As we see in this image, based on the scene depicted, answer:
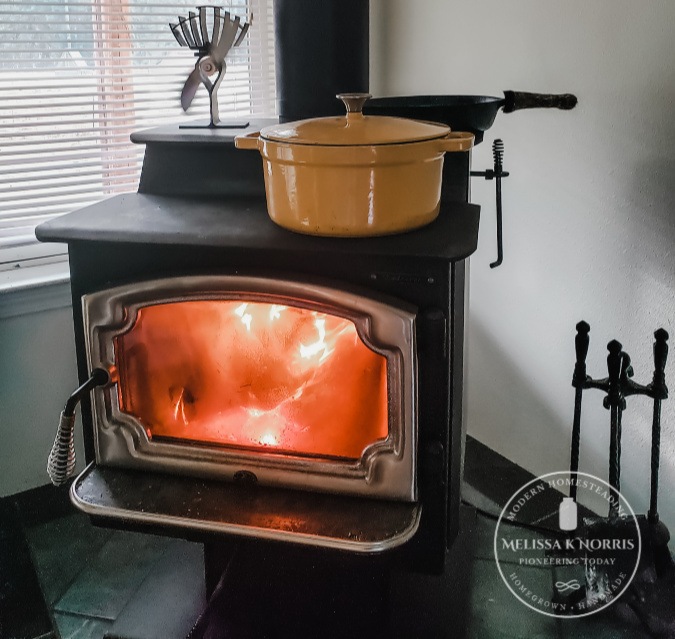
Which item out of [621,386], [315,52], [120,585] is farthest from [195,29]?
[120,585]

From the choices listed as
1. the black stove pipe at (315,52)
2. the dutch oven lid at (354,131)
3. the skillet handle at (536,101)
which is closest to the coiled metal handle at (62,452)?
the dutch oven lid at (354,131)

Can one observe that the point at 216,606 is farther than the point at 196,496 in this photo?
Yes

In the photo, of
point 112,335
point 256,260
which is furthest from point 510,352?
point 112,335

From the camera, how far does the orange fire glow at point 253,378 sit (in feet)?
3.44

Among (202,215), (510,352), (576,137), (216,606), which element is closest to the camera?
(202,215)

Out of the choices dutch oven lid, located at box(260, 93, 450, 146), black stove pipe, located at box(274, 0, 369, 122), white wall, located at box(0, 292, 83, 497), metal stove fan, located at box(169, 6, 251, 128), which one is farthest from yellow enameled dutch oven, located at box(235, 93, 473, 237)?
white wall, located at box(0, 292, 83, 497)

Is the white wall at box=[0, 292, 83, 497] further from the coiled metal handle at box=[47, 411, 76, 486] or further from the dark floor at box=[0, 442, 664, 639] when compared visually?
the coiled metal handle at box=[47, 411, 76, 486]

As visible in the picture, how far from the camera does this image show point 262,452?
107 centimetres

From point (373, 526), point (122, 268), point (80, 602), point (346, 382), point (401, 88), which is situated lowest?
point (80, 602)

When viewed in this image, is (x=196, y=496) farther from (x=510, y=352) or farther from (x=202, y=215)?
(x=510, y=352)

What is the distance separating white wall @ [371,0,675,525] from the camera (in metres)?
1.24

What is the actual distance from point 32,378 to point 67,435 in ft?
1.92

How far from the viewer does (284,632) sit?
1187mm

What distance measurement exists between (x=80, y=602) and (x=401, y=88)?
135cm
